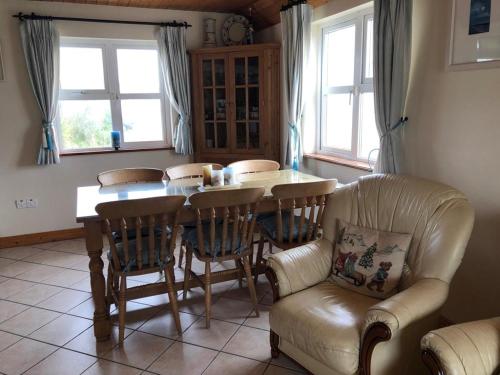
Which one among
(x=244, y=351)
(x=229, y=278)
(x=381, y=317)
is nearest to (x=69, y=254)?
(x=229, y=278)

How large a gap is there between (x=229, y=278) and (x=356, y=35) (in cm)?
224

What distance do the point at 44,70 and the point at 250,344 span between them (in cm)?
323

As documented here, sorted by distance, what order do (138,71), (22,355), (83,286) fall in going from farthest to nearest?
(138,71)
(83,286)
(22,355)

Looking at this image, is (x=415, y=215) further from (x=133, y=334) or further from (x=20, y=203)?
(x=20, y=203)

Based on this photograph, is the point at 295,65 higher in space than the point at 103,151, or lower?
higher

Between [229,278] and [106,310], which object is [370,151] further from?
[106,310]

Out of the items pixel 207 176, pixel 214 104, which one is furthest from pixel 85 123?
pixel 207 176

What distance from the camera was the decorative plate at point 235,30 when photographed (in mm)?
4395

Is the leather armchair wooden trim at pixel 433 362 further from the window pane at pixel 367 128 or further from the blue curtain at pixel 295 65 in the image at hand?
the blue curtain at pixel 295 65

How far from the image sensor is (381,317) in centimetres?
159

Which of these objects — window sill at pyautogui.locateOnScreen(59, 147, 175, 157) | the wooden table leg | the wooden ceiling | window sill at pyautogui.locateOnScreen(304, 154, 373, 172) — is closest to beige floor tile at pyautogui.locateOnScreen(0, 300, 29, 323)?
the wooden table leg

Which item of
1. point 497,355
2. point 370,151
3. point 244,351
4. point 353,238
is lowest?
point 244,351

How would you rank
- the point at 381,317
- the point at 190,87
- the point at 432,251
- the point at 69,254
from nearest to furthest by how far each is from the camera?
the point at 381,317 → the point at 432,251 → the point at 69,254 → the point at 190,87

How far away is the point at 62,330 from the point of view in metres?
2.53
